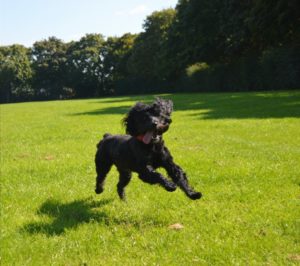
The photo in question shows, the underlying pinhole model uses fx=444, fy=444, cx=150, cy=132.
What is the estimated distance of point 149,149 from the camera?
654 cm

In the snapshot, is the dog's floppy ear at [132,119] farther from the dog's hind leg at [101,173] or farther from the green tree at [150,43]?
the green tree at [150,43]

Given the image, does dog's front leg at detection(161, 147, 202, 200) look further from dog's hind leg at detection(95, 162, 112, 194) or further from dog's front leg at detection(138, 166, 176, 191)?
dog's hind leg at detection(95, 162, 112, 194)

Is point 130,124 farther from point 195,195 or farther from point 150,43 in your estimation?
point 150,43

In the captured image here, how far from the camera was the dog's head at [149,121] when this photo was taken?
21.2 feet

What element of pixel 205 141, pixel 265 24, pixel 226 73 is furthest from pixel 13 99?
pixel 205 141

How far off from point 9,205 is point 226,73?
161ft

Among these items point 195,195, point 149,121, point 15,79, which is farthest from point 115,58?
point 195,195

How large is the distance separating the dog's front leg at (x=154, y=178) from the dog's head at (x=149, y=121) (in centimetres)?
43

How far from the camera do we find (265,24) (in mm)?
33969

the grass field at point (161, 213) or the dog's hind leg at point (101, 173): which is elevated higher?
the dog's hind leg at point (101, 173)

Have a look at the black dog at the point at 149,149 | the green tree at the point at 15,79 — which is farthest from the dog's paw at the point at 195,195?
the green tree at the point at 15,79

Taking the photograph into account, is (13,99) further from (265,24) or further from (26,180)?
(26,180)

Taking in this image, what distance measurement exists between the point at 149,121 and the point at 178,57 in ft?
161

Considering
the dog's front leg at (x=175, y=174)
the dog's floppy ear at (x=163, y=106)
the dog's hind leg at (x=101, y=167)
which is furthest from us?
the dog's hind leg at (x=101, y=167)
